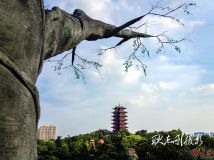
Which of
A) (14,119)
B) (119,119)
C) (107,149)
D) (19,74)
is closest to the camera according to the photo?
(14,119)

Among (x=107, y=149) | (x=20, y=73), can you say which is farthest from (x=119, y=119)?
(x=20, y=73)

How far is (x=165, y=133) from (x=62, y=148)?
5488mm

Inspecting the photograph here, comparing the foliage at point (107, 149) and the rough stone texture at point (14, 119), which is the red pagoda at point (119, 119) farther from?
the rough stone texture at point (14, 119)

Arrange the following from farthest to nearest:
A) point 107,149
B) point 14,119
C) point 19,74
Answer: point 107,149, point 19,74, point 14,119

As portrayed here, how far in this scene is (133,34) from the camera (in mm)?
5652

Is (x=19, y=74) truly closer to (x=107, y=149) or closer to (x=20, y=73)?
(x=20, y=73)

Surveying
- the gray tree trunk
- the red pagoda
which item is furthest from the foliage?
the red pagoda

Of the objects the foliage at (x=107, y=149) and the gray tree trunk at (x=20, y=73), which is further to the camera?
the foliage at (x=107, y=149)

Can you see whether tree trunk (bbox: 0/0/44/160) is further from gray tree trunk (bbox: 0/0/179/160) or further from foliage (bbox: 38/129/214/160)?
foliage (bbox: 38/129/214/160)

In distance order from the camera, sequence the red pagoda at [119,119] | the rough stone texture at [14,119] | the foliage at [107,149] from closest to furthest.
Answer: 1. the rough stone texture at [14,119]
2. the foliage at [107,149]
3. the red pagoda at [119,119]

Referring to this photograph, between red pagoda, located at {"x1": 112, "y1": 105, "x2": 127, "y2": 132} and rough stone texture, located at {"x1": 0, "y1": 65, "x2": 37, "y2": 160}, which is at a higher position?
red pagoda, located at {"x1": 112, "y1": 105, "x2": 127, "y2": 132}

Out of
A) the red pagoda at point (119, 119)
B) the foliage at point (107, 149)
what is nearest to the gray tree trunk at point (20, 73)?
the foliage at point (107, 149)

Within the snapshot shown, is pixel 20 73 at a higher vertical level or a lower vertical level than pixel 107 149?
lower

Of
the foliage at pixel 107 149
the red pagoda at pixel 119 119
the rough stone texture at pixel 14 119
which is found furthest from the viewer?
the red pagoda at pixel 119 119
